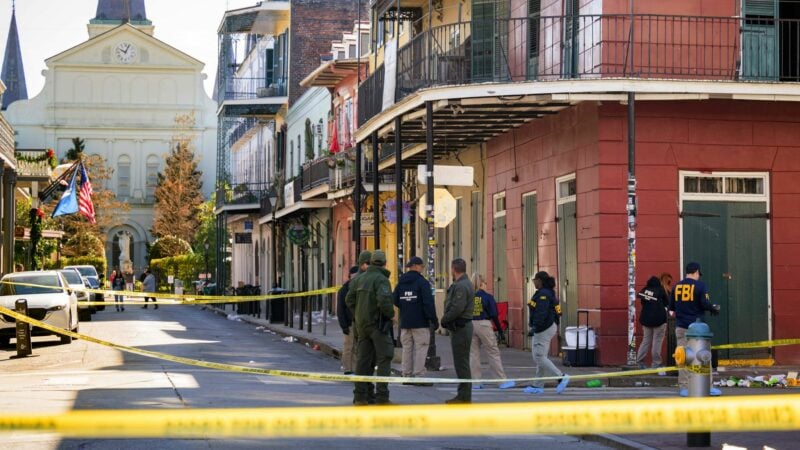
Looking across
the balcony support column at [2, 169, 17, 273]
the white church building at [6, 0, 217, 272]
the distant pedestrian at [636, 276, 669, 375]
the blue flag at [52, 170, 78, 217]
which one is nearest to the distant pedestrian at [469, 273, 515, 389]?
the distant pedestrian at [636, 276, 669, 375]

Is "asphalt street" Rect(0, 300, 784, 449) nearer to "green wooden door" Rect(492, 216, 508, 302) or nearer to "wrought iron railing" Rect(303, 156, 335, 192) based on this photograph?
"green wooden door" Rect(492, 216, 508, 302)

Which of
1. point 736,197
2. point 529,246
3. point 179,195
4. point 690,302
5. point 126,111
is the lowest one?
point 690,302

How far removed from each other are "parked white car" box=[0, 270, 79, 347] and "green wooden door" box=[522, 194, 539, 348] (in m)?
9.04

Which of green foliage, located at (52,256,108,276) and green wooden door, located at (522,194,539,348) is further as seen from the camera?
green foliage, located at (52,256,108,276)

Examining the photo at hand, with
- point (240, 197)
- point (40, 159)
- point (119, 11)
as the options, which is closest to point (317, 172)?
point (40, 159)

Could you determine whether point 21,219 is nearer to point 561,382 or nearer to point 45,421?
point 561,382

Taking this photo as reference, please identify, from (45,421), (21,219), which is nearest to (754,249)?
(45,421)

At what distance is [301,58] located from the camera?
51750 mm

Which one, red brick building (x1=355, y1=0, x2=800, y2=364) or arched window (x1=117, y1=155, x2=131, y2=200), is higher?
arched window (x1=117, y1=155, x2=131, y2=200)

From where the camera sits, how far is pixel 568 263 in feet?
69.9

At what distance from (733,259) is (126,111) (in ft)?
266

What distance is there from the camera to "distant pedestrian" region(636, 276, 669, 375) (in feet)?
59.6

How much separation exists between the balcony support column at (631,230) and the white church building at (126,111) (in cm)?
7928

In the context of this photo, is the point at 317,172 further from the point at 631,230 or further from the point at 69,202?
the point at 631,230
